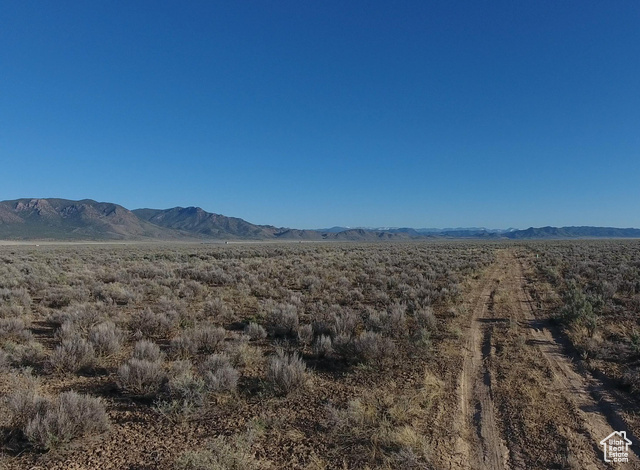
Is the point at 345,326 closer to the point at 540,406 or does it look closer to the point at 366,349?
the point at 366,349

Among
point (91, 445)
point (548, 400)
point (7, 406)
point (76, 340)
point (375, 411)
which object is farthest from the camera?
point (76, 340)

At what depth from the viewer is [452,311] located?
11344mm

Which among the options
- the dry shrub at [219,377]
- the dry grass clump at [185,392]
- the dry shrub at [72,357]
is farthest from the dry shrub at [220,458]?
the dry shrub at [72,357]

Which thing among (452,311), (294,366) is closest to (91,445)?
(294,366)

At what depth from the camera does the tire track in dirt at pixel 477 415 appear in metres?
4.23

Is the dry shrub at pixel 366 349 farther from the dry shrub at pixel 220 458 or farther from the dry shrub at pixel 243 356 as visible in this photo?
the dry shrub at pixel 220 458

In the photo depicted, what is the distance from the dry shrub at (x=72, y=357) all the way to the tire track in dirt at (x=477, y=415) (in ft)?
21.3

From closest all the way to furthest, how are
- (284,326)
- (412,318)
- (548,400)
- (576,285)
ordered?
(548,400), (284,326), (412,318), (576,285)

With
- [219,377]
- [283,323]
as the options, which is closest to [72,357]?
[219,377]

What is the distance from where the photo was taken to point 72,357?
6.55m

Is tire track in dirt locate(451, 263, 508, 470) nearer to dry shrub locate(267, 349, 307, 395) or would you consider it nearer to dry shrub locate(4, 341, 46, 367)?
dry shrub locate(267, 349, 307, 395)

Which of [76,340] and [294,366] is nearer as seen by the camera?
[294,366]

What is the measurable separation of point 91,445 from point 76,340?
138 inches

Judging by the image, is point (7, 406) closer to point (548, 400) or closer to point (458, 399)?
point (458, 399)
